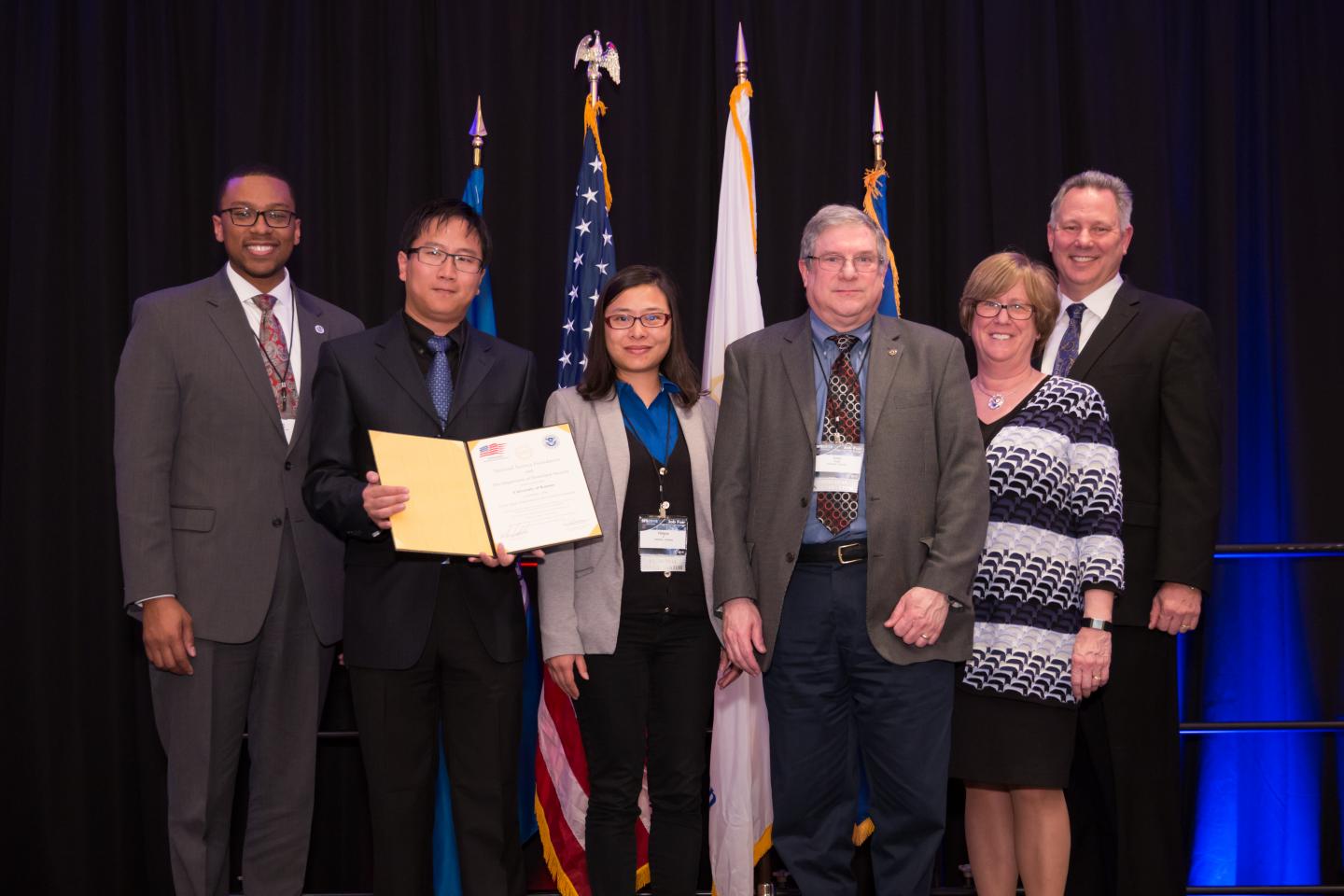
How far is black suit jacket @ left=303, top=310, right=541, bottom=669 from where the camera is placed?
2.59 m

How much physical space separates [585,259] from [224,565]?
1635 millimetres

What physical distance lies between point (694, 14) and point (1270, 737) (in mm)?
3530

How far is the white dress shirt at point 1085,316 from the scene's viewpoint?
3105mm

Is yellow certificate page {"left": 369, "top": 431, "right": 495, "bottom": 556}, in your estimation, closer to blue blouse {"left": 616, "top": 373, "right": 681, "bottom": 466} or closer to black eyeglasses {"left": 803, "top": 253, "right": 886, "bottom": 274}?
blue blouse {"left": 616, "top": 373, "right": 681, "bottom": 466}

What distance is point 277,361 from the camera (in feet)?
9.59

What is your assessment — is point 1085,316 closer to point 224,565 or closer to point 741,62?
point 741,62

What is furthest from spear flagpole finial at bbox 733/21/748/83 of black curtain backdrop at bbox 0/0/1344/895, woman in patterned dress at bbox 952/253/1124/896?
woman in patterned dress at bbox 952/253/1124/896

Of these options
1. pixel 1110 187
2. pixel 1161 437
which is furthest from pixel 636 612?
pixel 1110 187

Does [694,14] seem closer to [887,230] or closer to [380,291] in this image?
[887,230]

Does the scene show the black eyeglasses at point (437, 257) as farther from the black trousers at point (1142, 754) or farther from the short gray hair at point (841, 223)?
the black trousers at point (1142, 754)

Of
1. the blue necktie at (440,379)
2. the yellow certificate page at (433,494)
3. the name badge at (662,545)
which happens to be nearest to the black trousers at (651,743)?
the name badge at (662,545)

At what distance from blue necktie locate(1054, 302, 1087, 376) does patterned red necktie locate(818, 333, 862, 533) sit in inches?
29.8

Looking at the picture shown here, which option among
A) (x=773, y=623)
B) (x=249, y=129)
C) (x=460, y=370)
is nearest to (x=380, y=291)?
(x=249, y=129)

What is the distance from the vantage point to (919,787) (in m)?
2.57
